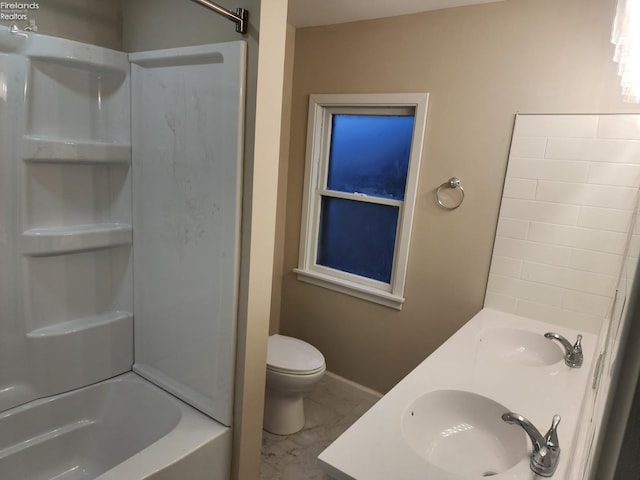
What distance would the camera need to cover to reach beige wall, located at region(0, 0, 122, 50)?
154 cm

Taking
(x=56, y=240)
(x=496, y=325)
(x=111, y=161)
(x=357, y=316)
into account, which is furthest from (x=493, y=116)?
(x=56, y=240)

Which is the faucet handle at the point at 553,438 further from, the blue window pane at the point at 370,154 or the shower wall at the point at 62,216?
the shower wall at the point at 62,216

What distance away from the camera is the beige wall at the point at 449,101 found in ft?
5.93

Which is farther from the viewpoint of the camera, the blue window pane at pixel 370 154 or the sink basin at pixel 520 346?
the blue window pane at pixel 370 154

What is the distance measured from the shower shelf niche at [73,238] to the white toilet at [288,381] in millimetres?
1000

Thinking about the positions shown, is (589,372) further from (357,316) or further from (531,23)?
(531,23)

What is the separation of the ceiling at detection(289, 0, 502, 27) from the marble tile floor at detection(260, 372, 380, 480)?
7.60 ft

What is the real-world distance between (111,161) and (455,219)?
5.66ft

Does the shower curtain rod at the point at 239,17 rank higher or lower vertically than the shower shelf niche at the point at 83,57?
higher

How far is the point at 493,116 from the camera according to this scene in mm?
2012

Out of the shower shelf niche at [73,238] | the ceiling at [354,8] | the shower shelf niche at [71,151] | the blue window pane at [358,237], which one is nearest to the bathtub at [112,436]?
the shower shelf niche at [73,238]

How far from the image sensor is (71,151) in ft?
5.25

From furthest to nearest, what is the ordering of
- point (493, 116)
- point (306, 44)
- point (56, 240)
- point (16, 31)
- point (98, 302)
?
point (306, 44), point (493, 116), point (98, 302), point (56, 240), point (16, 31)

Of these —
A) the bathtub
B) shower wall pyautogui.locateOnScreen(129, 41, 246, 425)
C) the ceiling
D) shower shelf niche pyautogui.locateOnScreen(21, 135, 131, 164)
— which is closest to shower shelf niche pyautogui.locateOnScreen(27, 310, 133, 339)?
shower wall pyautogui.locateOnScreen(129, 41, 246, 425)
